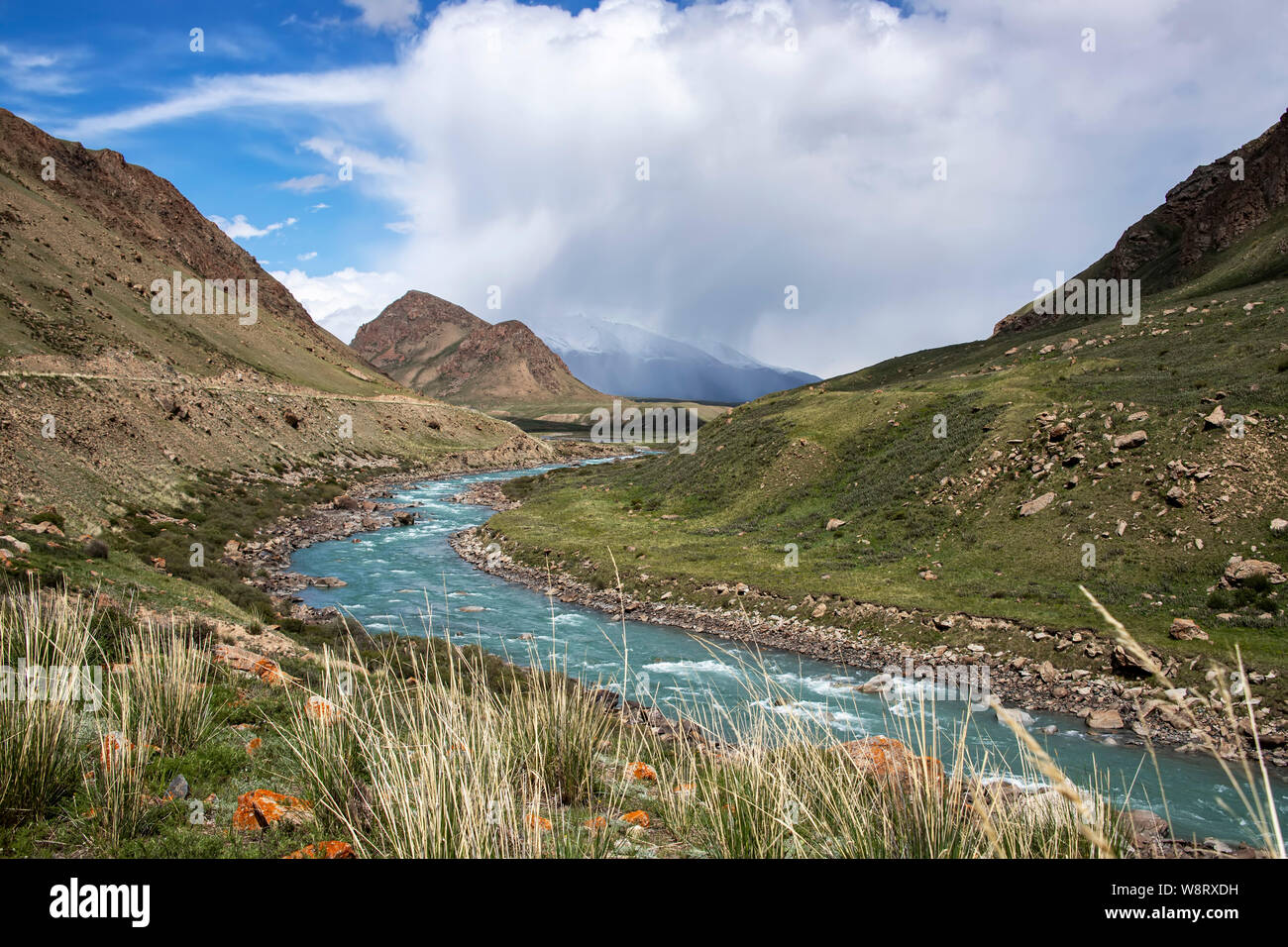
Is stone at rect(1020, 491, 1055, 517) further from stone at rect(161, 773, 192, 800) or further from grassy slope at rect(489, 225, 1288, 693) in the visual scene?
stone at rect(161, 773, 192, 800)

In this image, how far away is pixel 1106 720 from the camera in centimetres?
1579

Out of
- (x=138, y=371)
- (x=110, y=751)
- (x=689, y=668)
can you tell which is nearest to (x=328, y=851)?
(x=110, y=751)

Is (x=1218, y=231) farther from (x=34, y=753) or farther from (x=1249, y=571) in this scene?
(x=34, y=753)

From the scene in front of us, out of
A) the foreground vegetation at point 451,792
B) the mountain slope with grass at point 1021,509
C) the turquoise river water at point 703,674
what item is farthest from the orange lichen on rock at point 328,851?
the mountain slope with grass at point 1021,509

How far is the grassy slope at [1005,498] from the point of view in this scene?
21.0 meters

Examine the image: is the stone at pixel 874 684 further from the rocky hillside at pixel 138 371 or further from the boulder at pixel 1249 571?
the rocky hillside at pixel 138 371

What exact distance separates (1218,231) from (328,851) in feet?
271

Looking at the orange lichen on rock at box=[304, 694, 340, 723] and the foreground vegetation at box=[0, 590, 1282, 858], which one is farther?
the orange lichen on rock at box=[304, 694, 340, 723]

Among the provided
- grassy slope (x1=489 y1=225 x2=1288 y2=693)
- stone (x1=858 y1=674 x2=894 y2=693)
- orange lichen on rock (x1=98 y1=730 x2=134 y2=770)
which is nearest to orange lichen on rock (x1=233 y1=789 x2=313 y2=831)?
orange lichen on rock (x1=98 y1=730 x2=134 y2=770)

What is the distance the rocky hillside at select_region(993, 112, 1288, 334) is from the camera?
52.9m

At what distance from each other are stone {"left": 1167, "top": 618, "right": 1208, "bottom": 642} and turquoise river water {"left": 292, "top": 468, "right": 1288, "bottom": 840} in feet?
13.2
